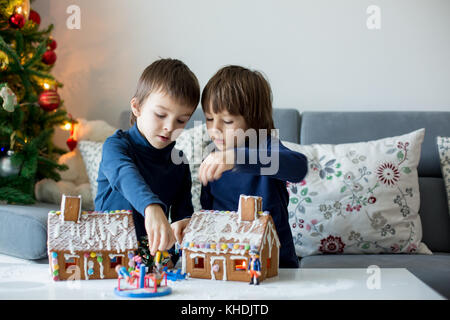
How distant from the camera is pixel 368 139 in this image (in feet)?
6.57

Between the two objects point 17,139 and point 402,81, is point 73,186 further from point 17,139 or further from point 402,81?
point 402,81

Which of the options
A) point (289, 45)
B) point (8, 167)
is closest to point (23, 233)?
point (8, 167)

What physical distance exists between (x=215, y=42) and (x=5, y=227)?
124 centimetres

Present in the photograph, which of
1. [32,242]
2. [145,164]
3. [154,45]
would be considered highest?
[154,45]

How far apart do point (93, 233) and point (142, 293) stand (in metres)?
0.20

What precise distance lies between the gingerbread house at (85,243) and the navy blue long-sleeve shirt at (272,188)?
0.31 metres

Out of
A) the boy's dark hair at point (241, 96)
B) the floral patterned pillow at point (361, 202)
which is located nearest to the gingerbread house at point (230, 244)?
the boy's dark hair at point (241, 96)

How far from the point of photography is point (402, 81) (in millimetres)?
2301

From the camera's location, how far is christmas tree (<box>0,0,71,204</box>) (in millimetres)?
1892

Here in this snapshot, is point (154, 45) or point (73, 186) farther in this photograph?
point (154, 45)

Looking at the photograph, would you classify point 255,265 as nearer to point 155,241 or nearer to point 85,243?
point 155,241

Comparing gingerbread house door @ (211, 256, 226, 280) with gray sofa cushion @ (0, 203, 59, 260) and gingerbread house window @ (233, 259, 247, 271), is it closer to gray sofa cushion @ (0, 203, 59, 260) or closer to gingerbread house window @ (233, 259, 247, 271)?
gingerbread house window @ (233, 259, 247, 271)
